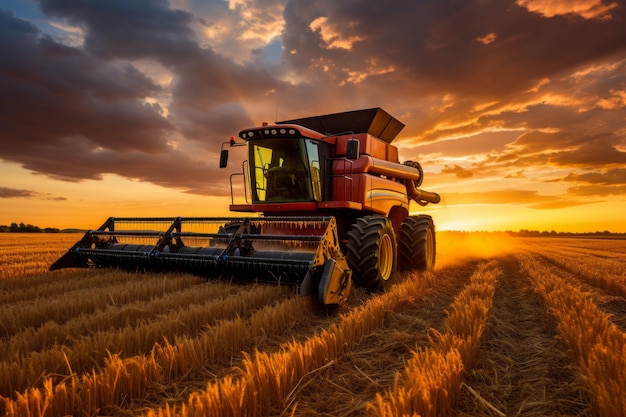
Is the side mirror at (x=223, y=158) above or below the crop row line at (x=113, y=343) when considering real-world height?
above

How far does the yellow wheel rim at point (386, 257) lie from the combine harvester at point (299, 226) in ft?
0.06

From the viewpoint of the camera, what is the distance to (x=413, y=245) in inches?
339

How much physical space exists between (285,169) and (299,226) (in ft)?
3.83

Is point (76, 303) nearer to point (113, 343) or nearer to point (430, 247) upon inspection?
point (113, 343)

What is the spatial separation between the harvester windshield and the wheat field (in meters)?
2.23

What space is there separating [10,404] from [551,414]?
10.1 feet

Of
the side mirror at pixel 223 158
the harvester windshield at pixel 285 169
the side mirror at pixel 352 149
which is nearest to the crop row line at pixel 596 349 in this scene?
the side mirror at pixel 352 149

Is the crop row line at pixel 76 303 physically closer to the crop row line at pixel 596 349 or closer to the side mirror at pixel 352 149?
the side mirror at pixel 352 149

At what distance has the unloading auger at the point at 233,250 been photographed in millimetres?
5197

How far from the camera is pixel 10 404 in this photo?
83.4 inches

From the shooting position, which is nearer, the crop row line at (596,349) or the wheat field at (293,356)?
the crop row line at (596,349)

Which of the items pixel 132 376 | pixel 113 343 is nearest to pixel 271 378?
pixel 132 376

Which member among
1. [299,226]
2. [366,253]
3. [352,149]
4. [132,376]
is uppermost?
[352,149]

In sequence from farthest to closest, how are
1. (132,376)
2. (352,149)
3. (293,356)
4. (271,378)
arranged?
(352,149) → (293,356) → (132,376) → (271,378)
